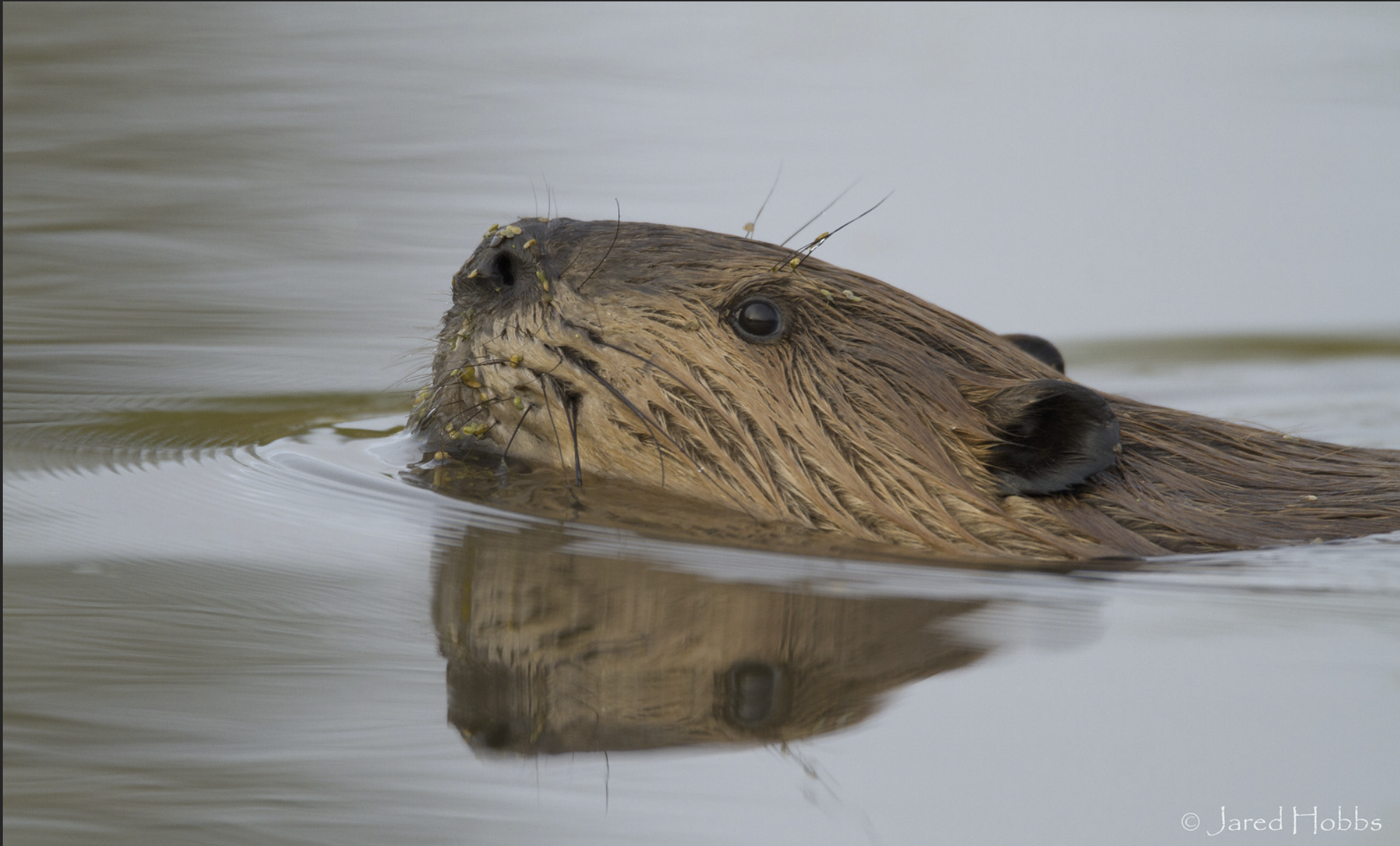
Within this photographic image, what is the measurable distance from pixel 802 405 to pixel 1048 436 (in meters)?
0.58

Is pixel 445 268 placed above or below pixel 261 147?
below

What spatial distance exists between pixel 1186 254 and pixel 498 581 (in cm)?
527

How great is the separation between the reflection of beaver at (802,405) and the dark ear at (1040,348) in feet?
1.95

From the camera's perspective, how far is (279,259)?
6.52m

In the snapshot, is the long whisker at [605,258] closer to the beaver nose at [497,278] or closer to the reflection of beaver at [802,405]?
the reflection of beaver at [802,405]

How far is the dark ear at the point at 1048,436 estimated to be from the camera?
11.5 ft

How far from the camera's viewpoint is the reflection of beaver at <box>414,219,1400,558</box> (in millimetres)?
3594

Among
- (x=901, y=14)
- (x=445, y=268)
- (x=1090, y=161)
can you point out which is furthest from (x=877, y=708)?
(x=901, y=14)

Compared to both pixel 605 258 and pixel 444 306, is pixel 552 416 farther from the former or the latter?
pixel 444 306

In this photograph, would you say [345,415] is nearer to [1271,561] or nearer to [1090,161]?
[1271,561]

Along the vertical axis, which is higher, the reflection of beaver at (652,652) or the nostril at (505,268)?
the nostril at (505,268)
